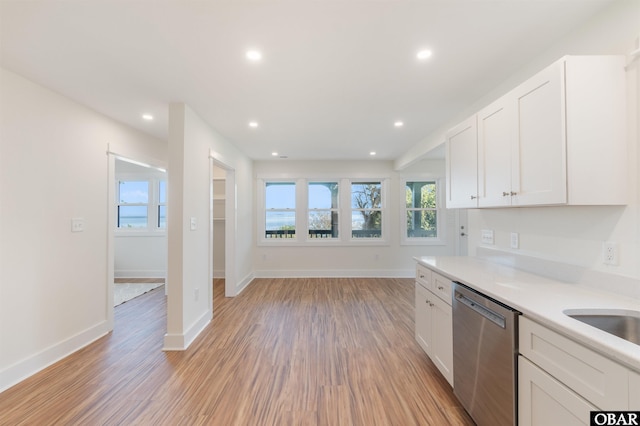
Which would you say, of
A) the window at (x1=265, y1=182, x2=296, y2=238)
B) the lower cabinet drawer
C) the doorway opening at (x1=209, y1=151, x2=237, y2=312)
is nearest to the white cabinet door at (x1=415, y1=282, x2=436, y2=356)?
the lower cabinet drawer

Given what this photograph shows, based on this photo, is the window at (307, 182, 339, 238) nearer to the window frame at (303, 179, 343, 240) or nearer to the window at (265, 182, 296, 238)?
the window frame at (303, 179, 343, 240)

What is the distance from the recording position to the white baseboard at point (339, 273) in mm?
5641

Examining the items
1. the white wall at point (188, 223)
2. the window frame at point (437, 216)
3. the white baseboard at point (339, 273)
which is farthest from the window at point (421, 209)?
the white wall at point (188, 223)

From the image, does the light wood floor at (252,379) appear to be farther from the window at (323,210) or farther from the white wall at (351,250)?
the window at (323,210)

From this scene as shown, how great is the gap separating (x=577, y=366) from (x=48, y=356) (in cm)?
381

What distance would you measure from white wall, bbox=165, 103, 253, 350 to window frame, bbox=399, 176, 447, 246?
390 cm

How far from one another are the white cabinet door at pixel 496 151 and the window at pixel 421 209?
12.2 ft

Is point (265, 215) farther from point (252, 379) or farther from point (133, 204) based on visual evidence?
point (252, 379)

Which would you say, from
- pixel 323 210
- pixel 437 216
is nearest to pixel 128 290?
pixel 323 210

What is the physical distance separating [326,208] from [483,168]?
3.92 metres

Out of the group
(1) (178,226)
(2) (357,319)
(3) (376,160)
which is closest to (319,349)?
(2) (357,319)

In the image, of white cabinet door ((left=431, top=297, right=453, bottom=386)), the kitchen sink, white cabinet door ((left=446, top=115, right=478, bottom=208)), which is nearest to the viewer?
the kitchen sink

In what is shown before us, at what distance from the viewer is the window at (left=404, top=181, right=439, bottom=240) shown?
579 cm

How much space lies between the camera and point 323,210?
19.0 ft
